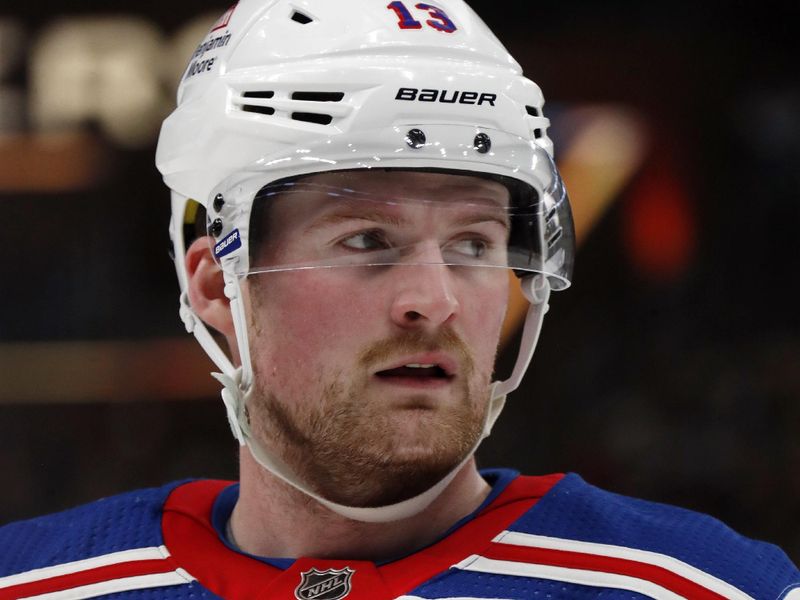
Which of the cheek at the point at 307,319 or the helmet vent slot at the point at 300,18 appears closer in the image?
the cheek at the point at 307,319

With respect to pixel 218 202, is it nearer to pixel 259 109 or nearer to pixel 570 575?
pixel 259 109

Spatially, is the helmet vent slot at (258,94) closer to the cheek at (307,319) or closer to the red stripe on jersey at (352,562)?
the cheek at (307,319)

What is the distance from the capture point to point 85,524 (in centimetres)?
169

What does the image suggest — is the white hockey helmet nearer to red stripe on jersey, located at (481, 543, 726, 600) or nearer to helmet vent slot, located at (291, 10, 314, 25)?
helmet vent slot, located at (291, 10, 314, 25)

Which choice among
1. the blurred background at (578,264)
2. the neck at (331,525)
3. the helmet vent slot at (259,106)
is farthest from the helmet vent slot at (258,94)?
the blurred background at (578,264)

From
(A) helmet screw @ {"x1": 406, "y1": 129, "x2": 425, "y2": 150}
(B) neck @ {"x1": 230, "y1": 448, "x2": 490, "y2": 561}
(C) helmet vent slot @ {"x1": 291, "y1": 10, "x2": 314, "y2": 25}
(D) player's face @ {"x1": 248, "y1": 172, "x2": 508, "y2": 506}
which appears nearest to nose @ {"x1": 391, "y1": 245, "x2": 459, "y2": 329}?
(D) player's face @ {"x1": 248, "y1": 172, "x2": 508, "y2": 506}

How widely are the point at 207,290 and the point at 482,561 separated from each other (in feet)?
1.71

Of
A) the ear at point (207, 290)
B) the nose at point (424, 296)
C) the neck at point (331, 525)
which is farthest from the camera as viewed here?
the ear at point (207, 290)

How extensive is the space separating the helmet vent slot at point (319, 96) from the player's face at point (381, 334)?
Result: 10 centimetres

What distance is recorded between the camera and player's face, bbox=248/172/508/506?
1.41m

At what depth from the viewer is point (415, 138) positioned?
1.45 metres

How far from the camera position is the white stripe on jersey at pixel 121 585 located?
1.55 metres

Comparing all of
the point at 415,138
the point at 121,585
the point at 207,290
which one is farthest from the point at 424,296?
the point at 121,585

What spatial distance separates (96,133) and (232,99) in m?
2.24
